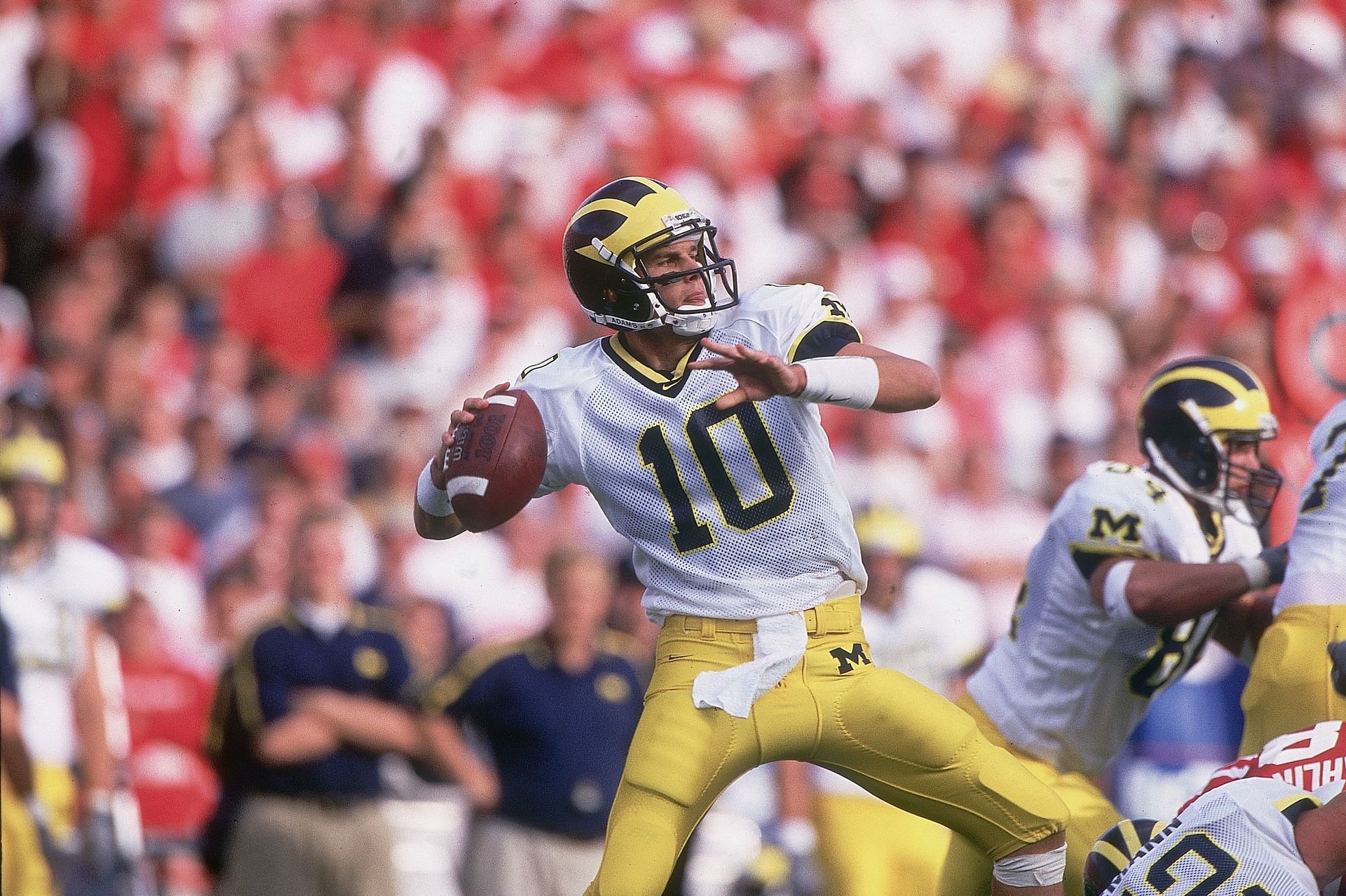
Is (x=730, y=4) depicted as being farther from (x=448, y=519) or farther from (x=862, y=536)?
(x=448, y=519)

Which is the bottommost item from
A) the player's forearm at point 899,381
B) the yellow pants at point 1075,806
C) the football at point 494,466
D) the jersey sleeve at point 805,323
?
the yellow pants at point 1075,806

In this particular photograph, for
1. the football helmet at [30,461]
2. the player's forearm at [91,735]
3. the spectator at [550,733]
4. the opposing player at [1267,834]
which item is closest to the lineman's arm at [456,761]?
the spectator at [550,733]

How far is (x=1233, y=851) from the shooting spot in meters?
3.73

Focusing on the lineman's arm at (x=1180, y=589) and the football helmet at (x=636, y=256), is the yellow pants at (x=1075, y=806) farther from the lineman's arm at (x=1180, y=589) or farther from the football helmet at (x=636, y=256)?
the football helmet at (x=636, y=256)

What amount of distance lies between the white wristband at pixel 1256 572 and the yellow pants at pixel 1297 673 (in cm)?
9

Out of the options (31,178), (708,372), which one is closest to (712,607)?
(708,372)

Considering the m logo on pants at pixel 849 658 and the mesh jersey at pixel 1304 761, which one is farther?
the m logo on pants at pixel 849 658

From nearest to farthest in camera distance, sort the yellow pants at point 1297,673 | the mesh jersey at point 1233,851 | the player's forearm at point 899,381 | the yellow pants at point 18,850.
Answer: the mesh jersey at point 1233,851
the player's forearm at point 899,381
the yellow pants at point 1297,673
the yellow pants at point 18,850

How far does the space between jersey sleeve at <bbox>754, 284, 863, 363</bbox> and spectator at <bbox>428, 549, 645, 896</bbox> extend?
248 cm

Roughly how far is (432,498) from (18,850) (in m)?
2.26

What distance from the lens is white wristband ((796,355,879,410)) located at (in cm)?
412

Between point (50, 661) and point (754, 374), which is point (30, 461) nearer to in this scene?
point (50, 661)

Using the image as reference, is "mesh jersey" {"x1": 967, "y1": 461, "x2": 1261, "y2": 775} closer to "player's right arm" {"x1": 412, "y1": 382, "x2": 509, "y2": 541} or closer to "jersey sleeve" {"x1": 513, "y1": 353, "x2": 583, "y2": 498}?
"jersey sleeve" {"x1": 513, "y1": 353, "x2": 583, "y2": 498}

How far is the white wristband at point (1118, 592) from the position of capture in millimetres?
4855
